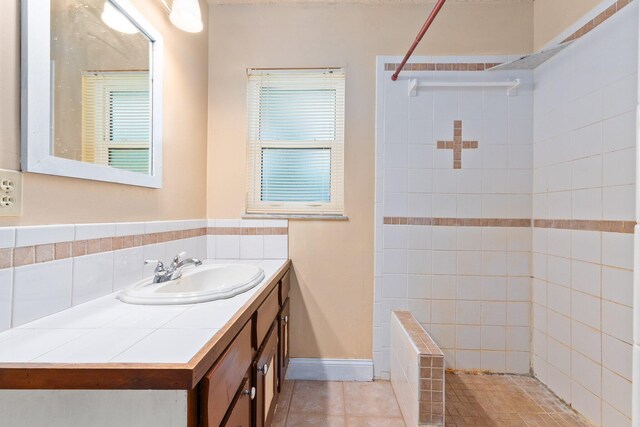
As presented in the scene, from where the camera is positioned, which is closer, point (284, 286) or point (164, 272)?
point (164, 272)

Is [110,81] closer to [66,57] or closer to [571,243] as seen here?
[66,57]

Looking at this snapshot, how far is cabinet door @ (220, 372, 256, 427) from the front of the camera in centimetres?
85

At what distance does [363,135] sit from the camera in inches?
80.9

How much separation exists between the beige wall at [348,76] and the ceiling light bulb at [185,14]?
0.59 meters

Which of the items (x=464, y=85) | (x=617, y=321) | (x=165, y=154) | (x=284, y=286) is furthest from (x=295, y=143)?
(x=617, y=321)

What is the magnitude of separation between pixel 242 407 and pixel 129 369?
1.61 feet

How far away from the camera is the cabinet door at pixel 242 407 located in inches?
33.3

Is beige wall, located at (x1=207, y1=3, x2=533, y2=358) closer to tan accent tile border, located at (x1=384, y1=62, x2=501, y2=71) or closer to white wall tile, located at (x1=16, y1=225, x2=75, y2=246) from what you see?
tan accent tile border, located at (x1=384, y1=62, x2=501, y2=71)

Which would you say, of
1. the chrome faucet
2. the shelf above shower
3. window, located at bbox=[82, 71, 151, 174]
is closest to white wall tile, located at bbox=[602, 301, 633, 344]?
the shelf above shower

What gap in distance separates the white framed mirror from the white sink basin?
0.42 m

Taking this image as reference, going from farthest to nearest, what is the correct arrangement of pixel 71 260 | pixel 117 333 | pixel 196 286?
1. pixel 196 286
2. pixel 71 260
3. pixel 117 333

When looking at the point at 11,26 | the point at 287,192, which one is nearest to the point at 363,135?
the point at 287,192

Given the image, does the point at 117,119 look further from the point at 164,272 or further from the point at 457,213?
the point at 457,213

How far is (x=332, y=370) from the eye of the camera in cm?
203
